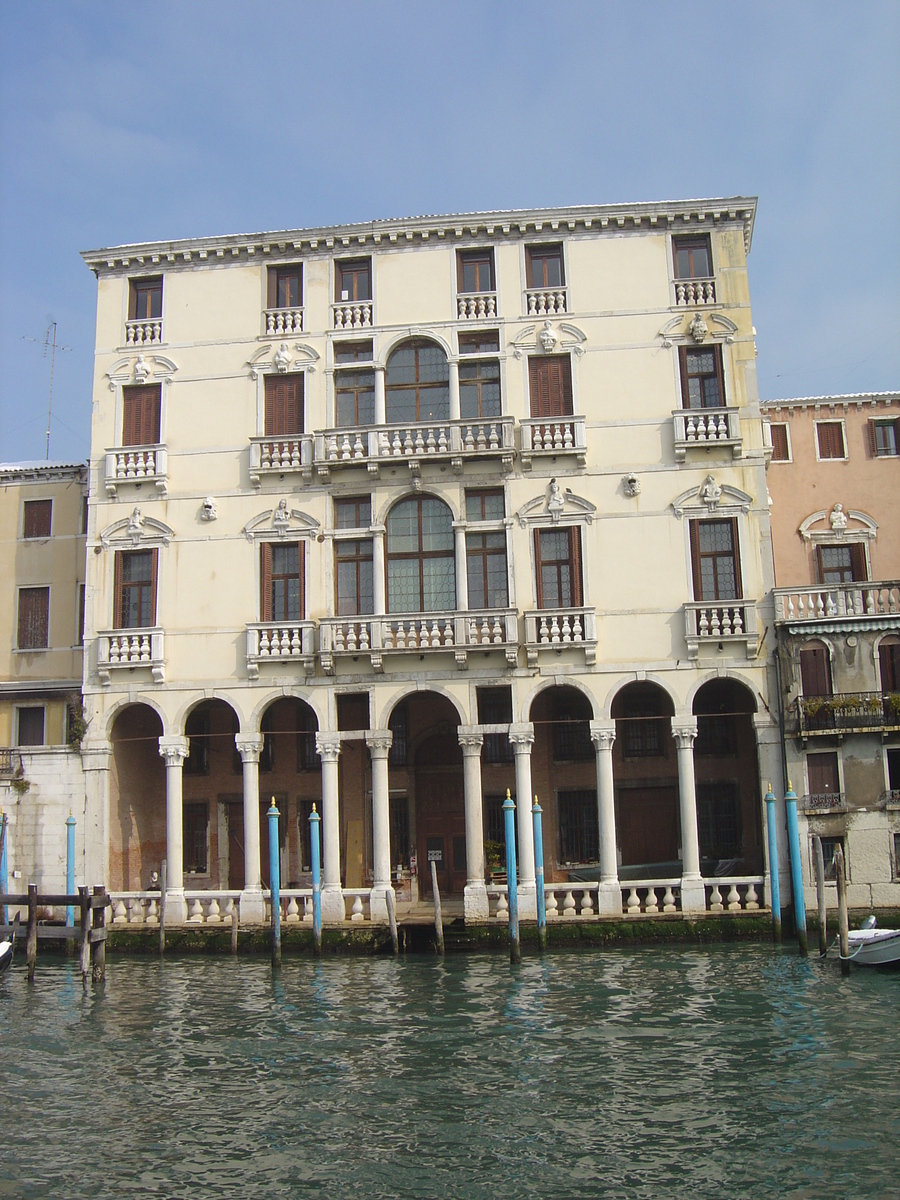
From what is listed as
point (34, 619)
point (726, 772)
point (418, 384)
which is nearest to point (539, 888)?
point (726, 772)

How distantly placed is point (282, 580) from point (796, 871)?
527 inches

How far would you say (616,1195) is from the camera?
12.1 metres

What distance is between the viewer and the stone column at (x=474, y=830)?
90.4 ft

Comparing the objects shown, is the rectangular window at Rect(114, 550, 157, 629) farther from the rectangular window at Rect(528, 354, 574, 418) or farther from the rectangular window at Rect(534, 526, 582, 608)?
the rectangular window at Rect(528, 354, 574, 418)

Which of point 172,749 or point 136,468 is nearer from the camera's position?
point 172,749

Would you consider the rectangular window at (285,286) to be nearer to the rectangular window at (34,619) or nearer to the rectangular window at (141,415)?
the rectangular window at (141,415)

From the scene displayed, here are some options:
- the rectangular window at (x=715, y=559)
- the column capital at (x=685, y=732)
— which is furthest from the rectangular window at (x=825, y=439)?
the column capital at (x=685, y=732)

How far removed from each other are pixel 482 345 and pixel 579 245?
3359 millimetres

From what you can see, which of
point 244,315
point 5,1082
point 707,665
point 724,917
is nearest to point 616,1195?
point 5,1082

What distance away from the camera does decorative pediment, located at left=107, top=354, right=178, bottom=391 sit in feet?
101

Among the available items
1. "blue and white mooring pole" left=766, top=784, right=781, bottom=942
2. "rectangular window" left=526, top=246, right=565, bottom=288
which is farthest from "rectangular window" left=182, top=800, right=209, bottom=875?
"rectangular window" left=526, top=246, right=565, bottom=288

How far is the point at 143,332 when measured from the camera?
3128 cm

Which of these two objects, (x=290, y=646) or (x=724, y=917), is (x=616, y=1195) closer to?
(x=724, y=917)

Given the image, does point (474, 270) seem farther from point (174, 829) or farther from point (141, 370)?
point (174, 829)
